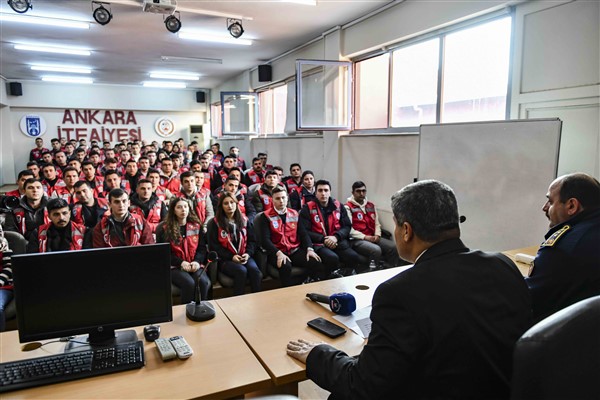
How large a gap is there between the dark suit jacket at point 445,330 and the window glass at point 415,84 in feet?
12.3

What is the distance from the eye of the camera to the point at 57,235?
3.29 m

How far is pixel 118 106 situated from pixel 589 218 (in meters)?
13.2

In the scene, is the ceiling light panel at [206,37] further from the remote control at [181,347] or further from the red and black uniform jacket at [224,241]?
the remote control at [181,347]

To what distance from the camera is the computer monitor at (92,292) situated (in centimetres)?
149

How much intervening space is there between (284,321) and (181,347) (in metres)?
0.47

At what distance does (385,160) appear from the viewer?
518 centimetres

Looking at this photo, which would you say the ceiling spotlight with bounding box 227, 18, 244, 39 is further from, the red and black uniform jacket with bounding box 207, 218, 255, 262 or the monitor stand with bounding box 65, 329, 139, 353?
the monitor stand with bounding box 65, 329, 139, 353

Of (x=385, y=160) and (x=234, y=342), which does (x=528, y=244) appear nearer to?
(x=385, y=160)

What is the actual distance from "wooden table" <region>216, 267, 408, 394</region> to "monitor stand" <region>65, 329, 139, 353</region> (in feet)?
1.49

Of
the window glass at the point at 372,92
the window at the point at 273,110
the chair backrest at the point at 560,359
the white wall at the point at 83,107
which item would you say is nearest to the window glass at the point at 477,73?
the window glass at the point at 372,92

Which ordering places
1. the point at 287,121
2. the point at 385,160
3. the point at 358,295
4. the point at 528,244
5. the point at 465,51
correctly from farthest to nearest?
the point at 287,121 < the point at 385,160 < the point at 465,51 < the point at 528,244 < the point at 358,295

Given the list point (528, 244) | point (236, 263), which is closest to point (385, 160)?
point (528, 244)

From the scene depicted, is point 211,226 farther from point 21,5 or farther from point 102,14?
point 21,5

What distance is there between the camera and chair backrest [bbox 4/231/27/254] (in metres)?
2.99
